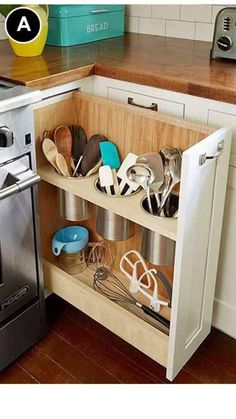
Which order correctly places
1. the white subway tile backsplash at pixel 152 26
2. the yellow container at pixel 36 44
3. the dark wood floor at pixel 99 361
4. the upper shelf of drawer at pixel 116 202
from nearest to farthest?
the upper shelf of drawer at pixel 116 202
the dark wood floor at pixel 99 361
the yellow container at pixel 36 44
the white subway tile backsplash at pixel 152 26

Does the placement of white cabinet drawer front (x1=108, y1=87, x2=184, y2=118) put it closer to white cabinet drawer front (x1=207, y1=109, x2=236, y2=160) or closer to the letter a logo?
white cabinet drawer front (x1=207, y1=109, x2=236, y2=160)

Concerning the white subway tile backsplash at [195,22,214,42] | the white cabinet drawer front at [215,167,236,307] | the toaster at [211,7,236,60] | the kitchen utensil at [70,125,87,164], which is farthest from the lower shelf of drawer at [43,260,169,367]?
the white subway tile backsplash at [195,22,214,42]

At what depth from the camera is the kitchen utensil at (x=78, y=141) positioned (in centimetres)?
157

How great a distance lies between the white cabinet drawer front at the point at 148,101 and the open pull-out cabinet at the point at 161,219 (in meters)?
0.06

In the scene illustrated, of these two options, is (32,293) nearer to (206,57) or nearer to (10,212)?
(10,212)

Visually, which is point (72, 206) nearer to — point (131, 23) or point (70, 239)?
point (70, 239)

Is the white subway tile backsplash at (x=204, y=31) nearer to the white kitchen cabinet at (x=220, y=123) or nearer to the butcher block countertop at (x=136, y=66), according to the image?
the butcher block countertop at (x=136, y=66)

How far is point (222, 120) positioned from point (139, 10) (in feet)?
3.07

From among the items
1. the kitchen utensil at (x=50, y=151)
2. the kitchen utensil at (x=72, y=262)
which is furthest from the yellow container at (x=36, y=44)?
the kitchen utensil at (x=72, y=262)

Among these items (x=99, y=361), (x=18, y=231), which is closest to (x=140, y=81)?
(x=18, y=231)

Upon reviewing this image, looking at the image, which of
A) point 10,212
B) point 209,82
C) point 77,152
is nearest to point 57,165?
point 77,152

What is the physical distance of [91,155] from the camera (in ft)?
4.98

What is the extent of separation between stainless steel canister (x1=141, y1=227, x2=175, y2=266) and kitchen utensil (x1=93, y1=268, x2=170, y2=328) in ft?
0.67

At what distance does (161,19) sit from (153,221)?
107 cm
